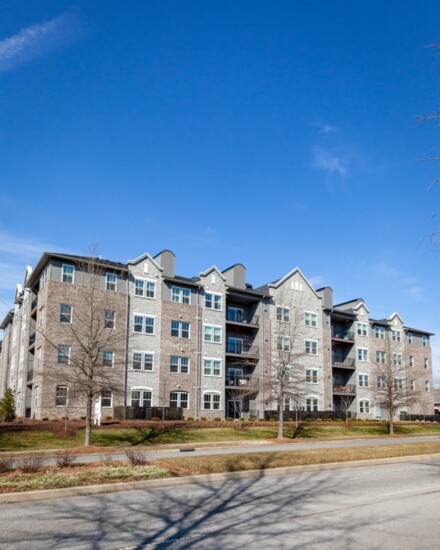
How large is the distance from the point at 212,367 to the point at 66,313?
13.6m

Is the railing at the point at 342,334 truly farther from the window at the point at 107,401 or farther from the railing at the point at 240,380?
the window at the point at 107,401

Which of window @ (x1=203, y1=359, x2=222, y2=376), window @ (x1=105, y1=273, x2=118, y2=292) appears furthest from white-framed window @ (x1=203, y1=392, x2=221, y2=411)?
window @ (x1=105, y1=273, x2=118, y2=292)

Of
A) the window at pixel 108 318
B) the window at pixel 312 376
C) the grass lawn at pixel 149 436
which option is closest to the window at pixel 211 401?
the grass lawn at pixel 149 436

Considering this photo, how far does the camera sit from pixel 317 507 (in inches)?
400

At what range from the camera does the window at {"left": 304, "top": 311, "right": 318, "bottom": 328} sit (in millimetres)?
51750

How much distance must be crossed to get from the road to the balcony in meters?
41.3

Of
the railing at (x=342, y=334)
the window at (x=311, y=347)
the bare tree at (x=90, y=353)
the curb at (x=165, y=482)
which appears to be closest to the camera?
the curb at (x=165, y=482)

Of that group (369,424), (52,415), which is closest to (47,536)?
(52,415)

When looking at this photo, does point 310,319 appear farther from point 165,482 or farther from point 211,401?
point 165,482

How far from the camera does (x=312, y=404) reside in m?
50.2

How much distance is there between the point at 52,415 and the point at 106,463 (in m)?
22.0

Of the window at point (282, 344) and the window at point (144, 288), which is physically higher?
the window at point (144, 288)

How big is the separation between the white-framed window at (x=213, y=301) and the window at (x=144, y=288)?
5.22 metres

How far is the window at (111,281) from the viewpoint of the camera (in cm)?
3953
